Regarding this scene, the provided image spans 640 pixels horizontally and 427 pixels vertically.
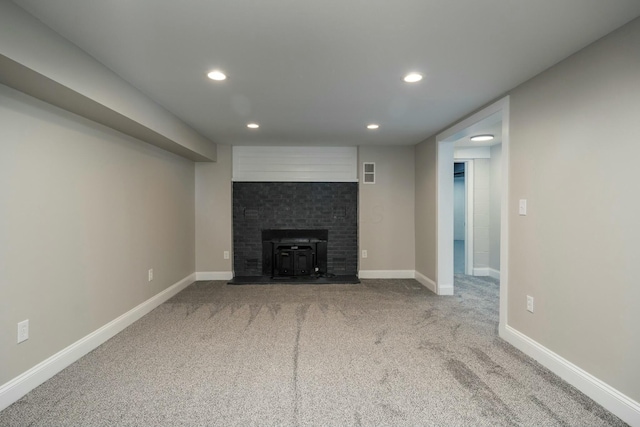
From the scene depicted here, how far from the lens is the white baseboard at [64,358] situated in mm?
1880

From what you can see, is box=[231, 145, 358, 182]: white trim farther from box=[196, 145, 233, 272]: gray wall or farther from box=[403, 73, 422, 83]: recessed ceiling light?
box=[403, 73, 422, 83]: recessed ceiling light

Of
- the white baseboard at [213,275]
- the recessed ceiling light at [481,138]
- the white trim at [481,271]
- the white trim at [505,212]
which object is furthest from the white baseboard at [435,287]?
the white baseboard at [213,275]

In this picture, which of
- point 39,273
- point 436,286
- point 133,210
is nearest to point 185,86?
point 133,210

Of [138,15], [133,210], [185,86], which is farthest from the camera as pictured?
[133,210]

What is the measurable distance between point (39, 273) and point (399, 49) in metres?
2.78

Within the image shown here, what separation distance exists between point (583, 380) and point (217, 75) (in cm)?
320

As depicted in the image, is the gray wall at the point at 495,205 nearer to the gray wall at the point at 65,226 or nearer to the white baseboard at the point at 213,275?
the white baseboard at the point at 213,275

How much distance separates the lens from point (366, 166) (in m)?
5.17

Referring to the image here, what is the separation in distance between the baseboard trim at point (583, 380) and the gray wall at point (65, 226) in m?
3.50

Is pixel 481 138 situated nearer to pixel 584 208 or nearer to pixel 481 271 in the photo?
pixel 481 271

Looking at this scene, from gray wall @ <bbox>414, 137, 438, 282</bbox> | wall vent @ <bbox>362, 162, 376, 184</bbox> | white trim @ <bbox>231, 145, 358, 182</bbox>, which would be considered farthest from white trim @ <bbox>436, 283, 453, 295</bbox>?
white trim @ <bbox>231, 145, 358, 182</bbox>

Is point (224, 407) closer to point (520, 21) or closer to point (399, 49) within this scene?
point (399, 49)

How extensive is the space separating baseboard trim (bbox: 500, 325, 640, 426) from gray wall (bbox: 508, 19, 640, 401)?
0.04m

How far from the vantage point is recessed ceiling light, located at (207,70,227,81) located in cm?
230
